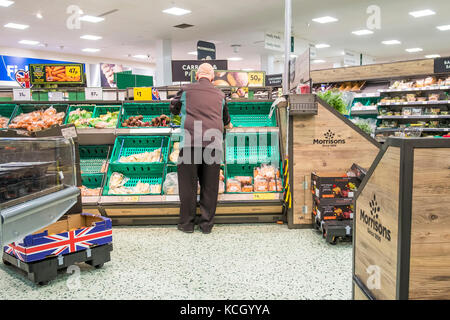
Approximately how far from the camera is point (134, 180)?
4.65 metres

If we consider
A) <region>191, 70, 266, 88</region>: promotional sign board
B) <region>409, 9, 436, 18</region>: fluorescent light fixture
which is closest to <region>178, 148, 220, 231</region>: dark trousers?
<region>191, 70, 266, 88</region>: promotional sign board

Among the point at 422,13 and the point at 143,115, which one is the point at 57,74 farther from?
the point at 422,13

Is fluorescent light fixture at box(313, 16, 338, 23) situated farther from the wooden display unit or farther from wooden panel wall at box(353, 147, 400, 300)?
the wooden display unit

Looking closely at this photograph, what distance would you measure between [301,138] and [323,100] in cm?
50

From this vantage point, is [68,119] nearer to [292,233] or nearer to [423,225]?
[292,233]

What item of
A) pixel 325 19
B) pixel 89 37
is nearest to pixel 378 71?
pixel 325 19

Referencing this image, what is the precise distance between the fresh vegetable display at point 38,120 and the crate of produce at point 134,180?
93 centimetres

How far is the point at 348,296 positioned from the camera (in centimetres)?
254

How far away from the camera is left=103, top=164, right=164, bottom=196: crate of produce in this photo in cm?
441

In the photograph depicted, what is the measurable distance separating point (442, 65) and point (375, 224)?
8.83m

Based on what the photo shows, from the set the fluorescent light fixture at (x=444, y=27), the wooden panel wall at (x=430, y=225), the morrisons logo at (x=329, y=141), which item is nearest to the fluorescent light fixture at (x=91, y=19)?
the morrisons logo at (x=329, y=141)

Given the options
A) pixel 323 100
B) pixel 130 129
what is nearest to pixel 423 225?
pixel 323 100

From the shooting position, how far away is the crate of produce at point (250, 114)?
4902 mm

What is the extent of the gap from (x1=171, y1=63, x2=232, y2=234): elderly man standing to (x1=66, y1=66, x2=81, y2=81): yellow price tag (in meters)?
2.81
